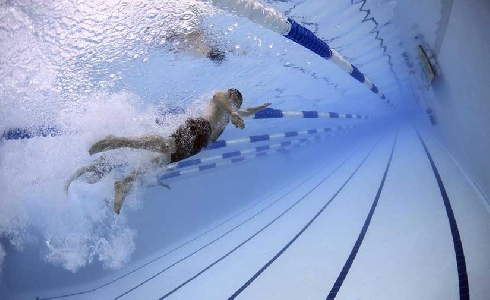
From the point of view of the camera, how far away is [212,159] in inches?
250

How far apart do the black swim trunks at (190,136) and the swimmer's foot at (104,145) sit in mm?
486

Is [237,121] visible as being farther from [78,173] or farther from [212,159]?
[212,159]

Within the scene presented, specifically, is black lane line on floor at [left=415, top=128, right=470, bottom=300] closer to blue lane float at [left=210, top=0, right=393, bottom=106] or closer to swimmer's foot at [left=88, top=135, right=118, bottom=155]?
blue lane float at [left=210, top=0, right=393, bottom=106]

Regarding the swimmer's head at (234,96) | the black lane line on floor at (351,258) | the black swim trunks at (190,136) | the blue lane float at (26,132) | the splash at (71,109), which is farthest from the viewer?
the blue lane float at (26,132)

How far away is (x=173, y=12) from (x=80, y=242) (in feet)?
11.3

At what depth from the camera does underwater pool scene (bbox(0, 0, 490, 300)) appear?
2.62m

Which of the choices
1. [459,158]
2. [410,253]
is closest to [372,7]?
[459,158]

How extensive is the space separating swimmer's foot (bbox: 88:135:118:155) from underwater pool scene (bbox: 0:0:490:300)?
0.01 meters

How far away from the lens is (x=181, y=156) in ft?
9.70

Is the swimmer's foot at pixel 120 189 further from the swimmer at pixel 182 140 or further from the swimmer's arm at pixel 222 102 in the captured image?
the swimmer's arm at pixel 222 102

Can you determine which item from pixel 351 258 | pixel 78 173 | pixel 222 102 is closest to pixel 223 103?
pixel 222 102

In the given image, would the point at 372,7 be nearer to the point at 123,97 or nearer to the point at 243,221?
the point at 123,97

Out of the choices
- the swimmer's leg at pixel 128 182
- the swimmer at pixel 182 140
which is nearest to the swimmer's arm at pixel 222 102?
the swimmer at pixel 182 140

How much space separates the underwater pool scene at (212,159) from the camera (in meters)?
2.62
